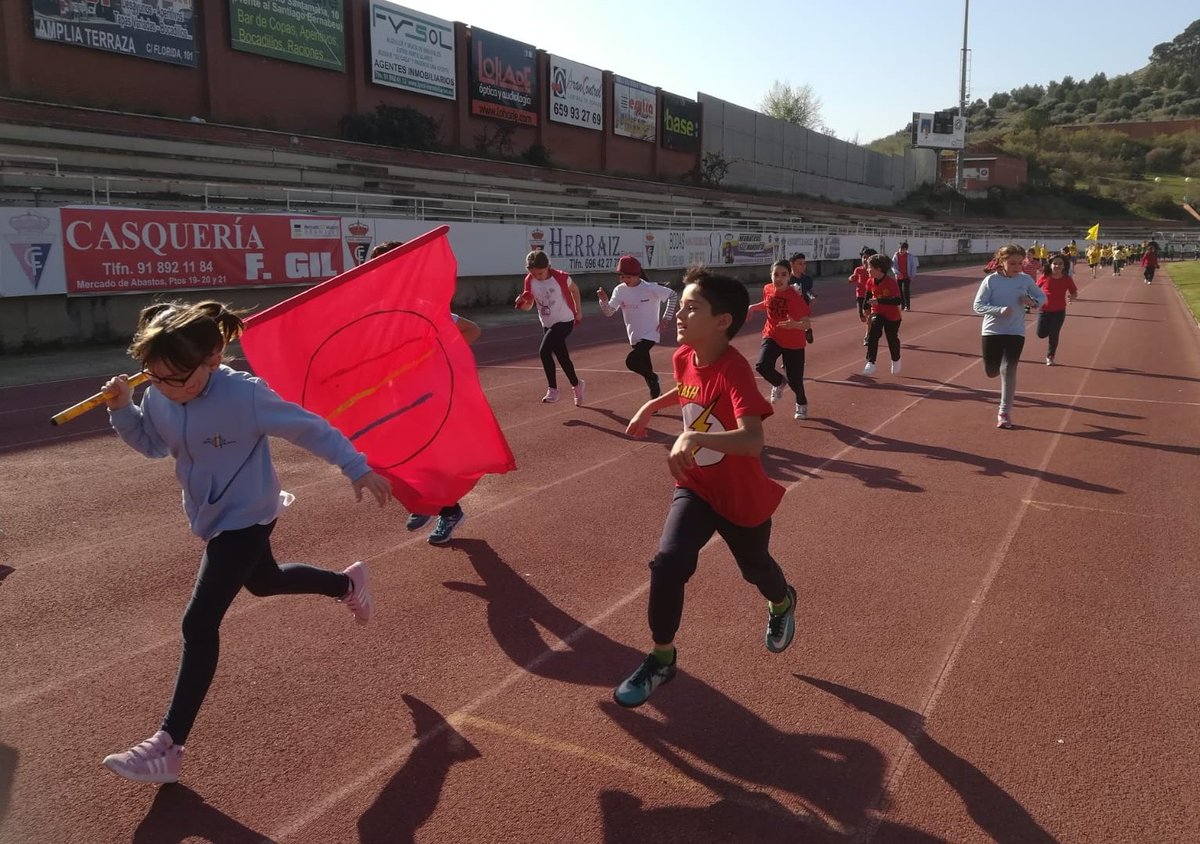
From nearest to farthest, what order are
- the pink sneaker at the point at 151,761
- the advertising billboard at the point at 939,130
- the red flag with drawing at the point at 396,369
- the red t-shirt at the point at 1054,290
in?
the pink sneaker at the point at 151,761
the red flag with drawing at the point at 396,369
the red t-shirt at the point at 1054,290
the advertising billboard at the point at 939,130

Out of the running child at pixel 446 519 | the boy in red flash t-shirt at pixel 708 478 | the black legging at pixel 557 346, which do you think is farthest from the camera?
the black legging at pixel 557 346

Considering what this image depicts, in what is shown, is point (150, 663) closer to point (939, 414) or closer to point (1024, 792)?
point (1024, 792)

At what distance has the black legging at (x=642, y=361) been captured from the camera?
1064cm

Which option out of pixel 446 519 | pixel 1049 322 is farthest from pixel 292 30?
pixel 446 519

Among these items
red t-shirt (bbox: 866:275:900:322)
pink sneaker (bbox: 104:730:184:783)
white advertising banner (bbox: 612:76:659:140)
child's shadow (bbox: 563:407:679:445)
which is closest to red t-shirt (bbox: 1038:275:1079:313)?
red t-shirt (bbox: 866:275:900:322)

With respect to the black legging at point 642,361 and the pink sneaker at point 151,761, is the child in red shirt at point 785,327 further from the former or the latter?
the pink sneaker at point 151,761

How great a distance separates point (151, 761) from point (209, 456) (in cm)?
115

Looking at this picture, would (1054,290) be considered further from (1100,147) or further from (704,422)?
(1100,147)

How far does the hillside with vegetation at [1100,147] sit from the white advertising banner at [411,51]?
62.9m

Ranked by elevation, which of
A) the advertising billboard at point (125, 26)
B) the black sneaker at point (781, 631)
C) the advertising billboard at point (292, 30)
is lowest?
the black sneaker at point (781, 631)

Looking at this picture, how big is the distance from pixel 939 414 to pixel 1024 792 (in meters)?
8.09

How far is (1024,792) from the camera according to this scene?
Result: 132 inches

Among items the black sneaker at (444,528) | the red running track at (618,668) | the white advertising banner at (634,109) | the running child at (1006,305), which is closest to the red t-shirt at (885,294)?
the running child at (1006,305)

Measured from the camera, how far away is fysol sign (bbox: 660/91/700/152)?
2057 inches
